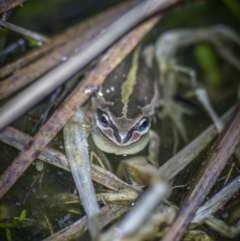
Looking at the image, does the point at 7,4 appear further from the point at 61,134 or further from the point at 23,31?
the point at 61,134

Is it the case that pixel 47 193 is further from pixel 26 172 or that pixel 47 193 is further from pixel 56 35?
pixel 56 35

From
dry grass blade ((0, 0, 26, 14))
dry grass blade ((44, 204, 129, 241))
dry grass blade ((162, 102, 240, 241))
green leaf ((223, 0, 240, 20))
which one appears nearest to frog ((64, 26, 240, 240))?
dry grass blade ((44, 204, 129, 241))

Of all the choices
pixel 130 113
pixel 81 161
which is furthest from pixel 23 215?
pixel 130 113

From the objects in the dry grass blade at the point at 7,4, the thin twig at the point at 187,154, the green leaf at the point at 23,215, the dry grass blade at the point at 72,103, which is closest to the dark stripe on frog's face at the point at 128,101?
the dry grass blade at the point at 72,103

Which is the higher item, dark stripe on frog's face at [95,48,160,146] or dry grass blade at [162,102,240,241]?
dark stripe on frog's face at [95,48,160,146]

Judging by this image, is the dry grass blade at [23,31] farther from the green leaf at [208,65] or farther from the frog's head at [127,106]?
the green leaf at [208,65]

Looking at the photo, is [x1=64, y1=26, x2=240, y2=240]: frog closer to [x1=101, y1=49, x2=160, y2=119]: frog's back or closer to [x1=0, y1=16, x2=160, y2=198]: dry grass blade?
[x1=101, y1=49, x2=160, y2=119]: frog's back

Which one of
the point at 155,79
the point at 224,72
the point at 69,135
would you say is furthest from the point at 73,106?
the point at 224,72
